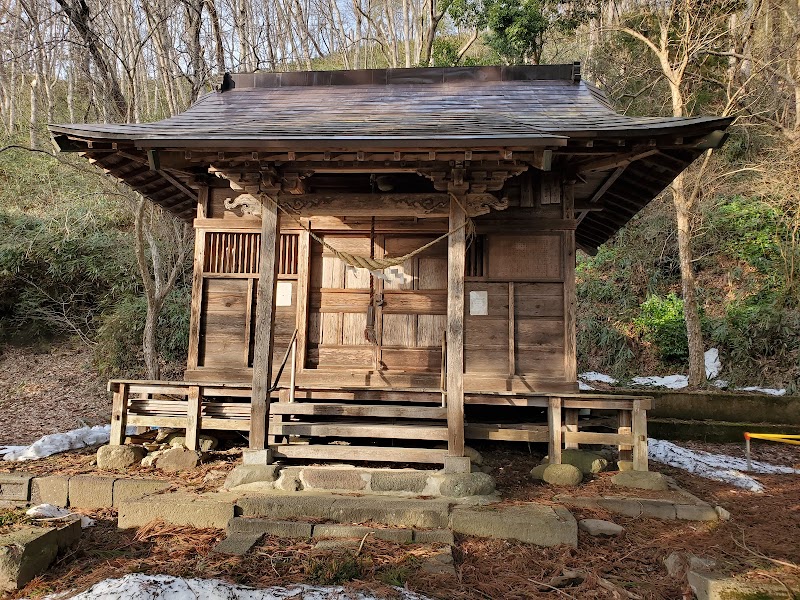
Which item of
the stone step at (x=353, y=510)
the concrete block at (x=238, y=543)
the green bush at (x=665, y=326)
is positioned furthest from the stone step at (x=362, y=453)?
the green bush at (x=665, y=326)

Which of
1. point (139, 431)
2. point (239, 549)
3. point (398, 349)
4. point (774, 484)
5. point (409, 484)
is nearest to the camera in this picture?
point (239, 549)

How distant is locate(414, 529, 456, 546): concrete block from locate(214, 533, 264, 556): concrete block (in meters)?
1.29

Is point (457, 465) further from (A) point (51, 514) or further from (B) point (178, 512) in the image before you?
(A) point (51, 514)

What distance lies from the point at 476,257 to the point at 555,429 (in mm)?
2402

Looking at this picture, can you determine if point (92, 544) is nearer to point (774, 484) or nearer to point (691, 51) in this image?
point (774, 484)

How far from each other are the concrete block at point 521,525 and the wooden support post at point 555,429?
1.45 metres

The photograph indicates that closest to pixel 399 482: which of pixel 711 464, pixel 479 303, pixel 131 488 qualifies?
pixel 479 303

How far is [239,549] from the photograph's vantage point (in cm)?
395

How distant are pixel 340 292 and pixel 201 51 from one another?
28.8 ft

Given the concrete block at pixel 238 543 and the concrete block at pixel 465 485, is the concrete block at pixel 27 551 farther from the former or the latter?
the concrete block at pixel 465 485

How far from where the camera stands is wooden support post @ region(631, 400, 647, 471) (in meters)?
5.69

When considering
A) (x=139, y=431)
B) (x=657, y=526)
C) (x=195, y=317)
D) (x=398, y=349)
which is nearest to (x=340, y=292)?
(x=398, y=349)

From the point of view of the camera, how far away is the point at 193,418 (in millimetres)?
6379

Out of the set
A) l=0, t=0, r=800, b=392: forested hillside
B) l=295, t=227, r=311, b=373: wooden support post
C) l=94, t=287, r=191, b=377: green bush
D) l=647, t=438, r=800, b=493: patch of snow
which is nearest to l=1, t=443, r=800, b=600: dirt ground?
l=647, t=438, r=800, b=493: patch of snow
